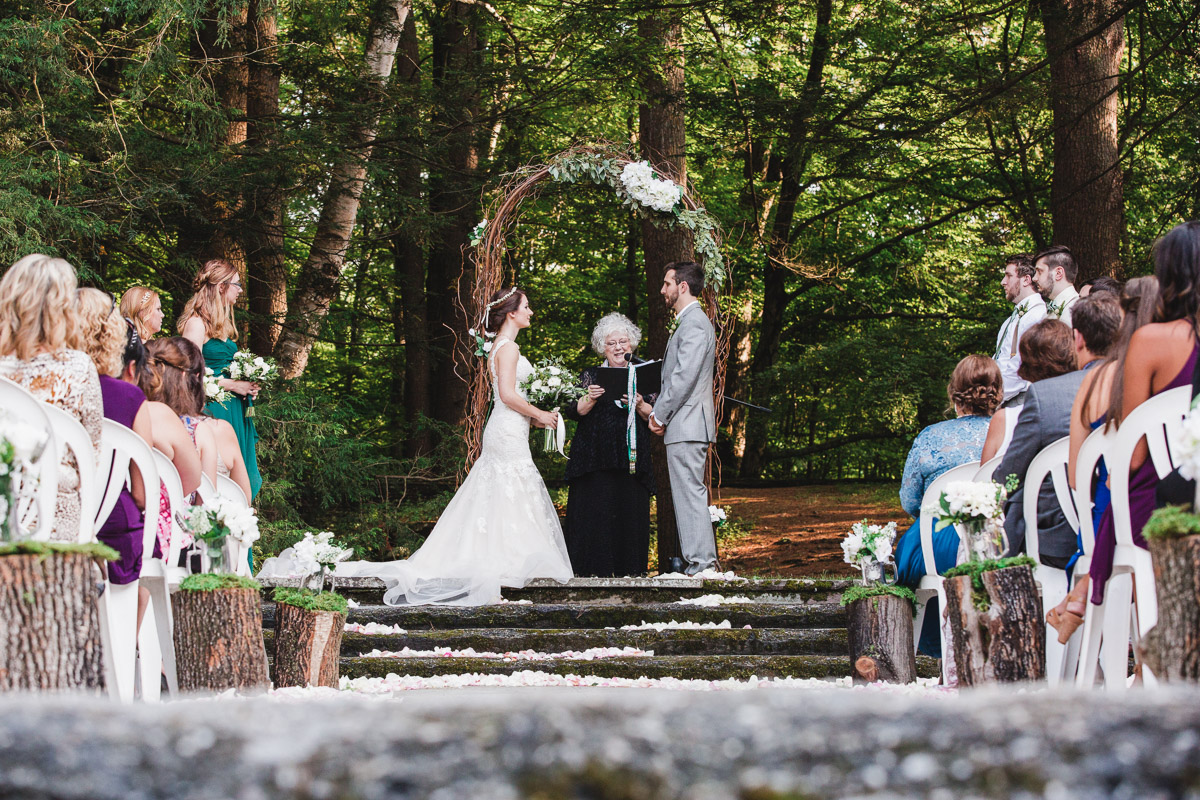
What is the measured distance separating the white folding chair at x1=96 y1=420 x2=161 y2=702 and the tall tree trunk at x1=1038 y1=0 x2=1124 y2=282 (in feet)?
24.6

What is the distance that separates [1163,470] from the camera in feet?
11.0

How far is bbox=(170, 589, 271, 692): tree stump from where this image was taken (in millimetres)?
4133

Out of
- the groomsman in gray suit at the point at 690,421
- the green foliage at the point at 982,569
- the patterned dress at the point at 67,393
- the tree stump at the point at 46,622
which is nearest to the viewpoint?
the tree stump at the point at 46,622

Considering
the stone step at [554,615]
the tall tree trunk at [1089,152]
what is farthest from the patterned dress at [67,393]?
the tall tree trunk at [1089,152]

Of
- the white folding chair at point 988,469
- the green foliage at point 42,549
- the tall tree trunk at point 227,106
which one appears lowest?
the green foliage at point 42,549

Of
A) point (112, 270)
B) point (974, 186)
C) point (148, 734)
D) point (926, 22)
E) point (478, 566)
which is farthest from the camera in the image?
point (974, 186)

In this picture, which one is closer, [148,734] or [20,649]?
[148,734]

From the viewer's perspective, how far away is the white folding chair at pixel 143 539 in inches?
158

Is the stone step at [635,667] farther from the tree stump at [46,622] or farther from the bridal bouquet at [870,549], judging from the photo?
the tree stump at [46,622]

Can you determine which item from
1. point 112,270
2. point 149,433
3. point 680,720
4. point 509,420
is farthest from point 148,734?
point 112,270

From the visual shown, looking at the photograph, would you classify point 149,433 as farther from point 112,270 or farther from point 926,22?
point 112,270

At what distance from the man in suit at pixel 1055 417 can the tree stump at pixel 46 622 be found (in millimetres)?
3389

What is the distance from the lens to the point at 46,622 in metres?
2.77

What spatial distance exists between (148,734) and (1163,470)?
297cm
